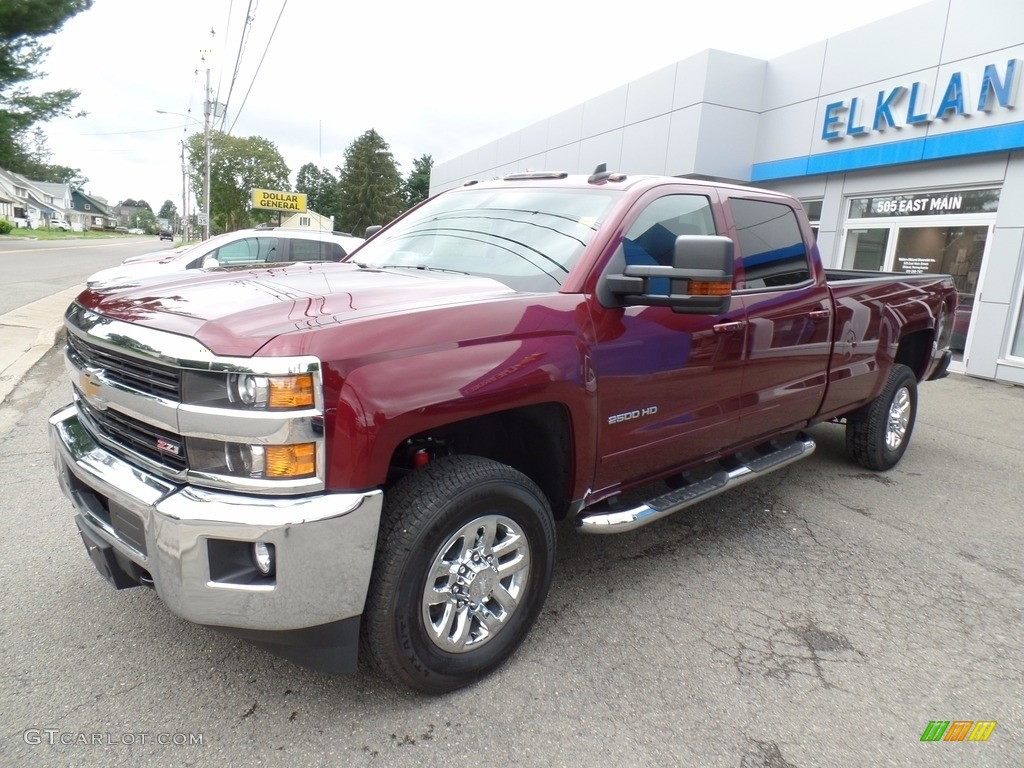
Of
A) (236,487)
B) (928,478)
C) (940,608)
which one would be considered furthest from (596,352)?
(928,478)

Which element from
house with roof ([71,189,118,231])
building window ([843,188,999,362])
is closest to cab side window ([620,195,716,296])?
building window ([843,188,999,362])

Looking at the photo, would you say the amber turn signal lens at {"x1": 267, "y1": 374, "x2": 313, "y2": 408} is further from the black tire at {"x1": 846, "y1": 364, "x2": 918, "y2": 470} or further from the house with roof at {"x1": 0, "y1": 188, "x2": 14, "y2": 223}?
the house with roof at {"x1": 0, "y1": 188, "x2": 14, "y2": 223}

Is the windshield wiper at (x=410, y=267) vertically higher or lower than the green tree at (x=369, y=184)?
lower

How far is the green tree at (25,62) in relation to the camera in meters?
23.6

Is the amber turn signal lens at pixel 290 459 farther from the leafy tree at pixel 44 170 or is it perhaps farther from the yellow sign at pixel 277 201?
Result: the leafy tree at pixel 44 170

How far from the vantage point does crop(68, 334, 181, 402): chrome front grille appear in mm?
2064

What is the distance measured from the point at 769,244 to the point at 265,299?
2.77 m

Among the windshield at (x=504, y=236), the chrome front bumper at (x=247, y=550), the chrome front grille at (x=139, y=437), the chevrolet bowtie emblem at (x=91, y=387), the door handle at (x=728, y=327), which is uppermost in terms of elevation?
the windshield at (x=504, y=236)

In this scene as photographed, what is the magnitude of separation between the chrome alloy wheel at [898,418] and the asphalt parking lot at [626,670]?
119 centimetres

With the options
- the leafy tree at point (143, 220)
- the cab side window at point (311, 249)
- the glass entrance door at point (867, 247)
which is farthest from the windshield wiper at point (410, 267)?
the leafy tree at point (143, 220)

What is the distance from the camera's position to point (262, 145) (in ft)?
220

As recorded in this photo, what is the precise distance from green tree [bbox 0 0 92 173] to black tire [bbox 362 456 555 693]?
94.9 feet

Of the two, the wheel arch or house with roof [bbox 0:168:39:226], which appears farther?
house with roof [bbox 0:168:39:226]

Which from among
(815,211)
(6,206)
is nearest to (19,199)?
(6,206)
